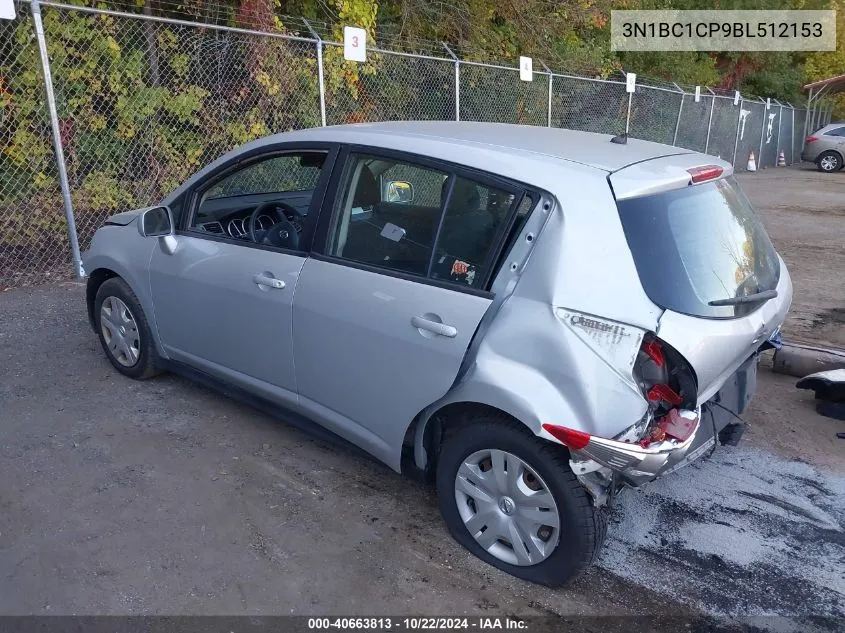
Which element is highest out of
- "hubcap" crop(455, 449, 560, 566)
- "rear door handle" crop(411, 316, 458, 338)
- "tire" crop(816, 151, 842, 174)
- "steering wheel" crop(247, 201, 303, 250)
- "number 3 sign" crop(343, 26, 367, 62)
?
"number 3 sign" crop(343, 26, 367, 62)

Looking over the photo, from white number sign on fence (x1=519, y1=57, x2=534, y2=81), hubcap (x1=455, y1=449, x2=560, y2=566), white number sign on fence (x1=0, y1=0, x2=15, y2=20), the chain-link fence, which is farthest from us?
white number sign on fence (x1=519, y1=57, x2=534, y2=81)

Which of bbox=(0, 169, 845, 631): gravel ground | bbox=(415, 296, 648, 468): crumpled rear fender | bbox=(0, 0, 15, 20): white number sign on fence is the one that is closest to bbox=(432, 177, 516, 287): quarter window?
bbox=(415, 296, 648, 468): crumpled rear fender

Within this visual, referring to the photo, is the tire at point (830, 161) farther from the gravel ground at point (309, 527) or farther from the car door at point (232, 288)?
the car door at point (232, 288)

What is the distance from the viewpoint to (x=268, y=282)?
3760 millimetres

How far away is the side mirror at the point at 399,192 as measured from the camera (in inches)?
141

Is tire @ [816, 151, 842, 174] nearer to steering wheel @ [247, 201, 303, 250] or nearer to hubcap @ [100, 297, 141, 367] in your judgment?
steering wheel @ [247, 201, 303, 250]

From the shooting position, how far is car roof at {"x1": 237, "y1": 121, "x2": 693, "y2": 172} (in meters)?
3.24

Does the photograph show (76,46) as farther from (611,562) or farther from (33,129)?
(611,562)

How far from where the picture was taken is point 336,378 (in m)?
3.56

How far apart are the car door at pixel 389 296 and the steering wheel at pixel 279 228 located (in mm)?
384

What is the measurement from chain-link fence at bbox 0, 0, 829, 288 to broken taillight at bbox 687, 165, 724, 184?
18.5 feet

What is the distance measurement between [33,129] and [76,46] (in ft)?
3.24

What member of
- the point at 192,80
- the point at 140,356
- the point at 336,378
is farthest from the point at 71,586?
the point at 192,80

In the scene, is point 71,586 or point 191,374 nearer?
point 71,586
